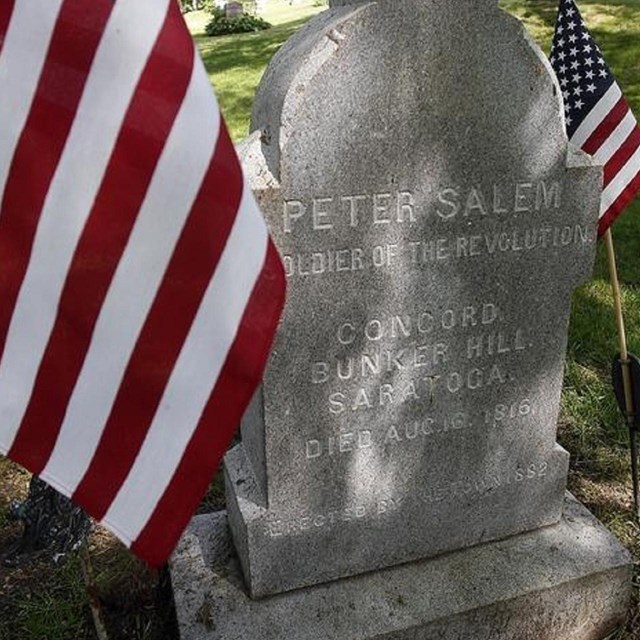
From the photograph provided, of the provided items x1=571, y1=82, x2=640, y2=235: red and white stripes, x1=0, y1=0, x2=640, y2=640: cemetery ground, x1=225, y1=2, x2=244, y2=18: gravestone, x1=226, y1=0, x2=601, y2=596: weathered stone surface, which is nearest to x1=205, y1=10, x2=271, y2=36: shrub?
x1=225, y1=2, x2=244, y2=18: gravestone

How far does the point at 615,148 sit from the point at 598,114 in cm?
15

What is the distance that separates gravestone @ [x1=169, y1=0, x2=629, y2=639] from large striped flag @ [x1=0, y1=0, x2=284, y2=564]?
75cm

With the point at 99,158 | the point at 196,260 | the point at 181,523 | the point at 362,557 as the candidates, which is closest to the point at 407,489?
the point at 362,557

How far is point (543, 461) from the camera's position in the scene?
2.80m

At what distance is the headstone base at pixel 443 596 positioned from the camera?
2.48 meters

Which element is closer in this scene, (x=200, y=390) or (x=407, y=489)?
(x=200, y=390)

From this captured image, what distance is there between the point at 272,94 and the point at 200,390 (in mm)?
1028

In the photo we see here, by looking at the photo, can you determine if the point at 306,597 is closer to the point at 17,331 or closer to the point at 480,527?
the point at 480,527

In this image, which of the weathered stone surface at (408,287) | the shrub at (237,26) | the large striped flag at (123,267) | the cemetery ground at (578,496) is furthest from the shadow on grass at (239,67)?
the large striped flag at (123,267)

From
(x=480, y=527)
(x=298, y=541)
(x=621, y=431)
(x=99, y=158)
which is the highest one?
(x=99, y=158)

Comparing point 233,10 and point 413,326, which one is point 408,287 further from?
point 233,10

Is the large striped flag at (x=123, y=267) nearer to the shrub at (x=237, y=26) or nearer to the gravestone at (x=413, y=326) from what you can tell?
the gravestone at (x=413, y=326)

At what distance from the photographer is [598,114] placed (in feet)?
9.70

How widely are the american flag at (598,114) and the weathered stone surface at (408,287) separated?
1.73 ft
